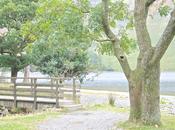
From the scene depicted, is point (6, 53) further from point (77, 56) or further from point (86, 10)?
point (86, 10)

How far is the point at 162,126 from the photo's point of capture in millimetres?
16656

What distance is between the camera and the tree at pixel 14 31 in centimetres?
3197

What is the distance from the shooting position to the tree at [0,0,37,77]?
32.0 m

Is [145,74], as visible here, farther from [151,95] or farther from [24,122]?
[24,122]

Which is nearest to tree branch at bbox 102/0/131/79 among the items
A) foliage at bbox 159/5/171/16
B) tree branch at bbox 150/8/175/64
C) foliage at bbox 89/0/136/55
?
foliage at bbox 89/0/136/55

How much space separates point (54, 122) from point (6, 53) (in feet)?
56.7

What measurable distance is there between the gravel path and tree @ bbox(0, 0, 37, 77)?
39.0ft

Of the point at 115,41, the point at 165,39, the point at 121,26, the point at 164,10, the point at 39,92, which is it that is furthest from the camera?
the point at 39,92

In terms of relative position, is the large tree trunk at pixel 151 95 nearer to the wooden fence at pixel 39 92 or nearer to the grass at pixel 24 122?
the grass at pixel 24 122

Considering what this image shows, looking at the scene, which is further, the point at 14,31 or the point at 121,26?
the point at 14,31

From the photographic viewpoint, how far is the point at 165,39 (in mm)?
15688

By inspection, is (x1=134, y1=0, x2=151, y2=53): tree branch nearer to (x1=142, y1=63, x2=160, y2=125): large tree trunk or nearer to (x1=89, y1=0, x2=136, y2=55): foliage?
(x1=142, y1=63, x2=160, y2=125): large tree trunk

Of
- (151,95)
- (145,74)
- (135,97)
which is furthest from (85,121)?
(145,74)

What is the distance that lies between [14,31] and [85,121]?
14594mm
